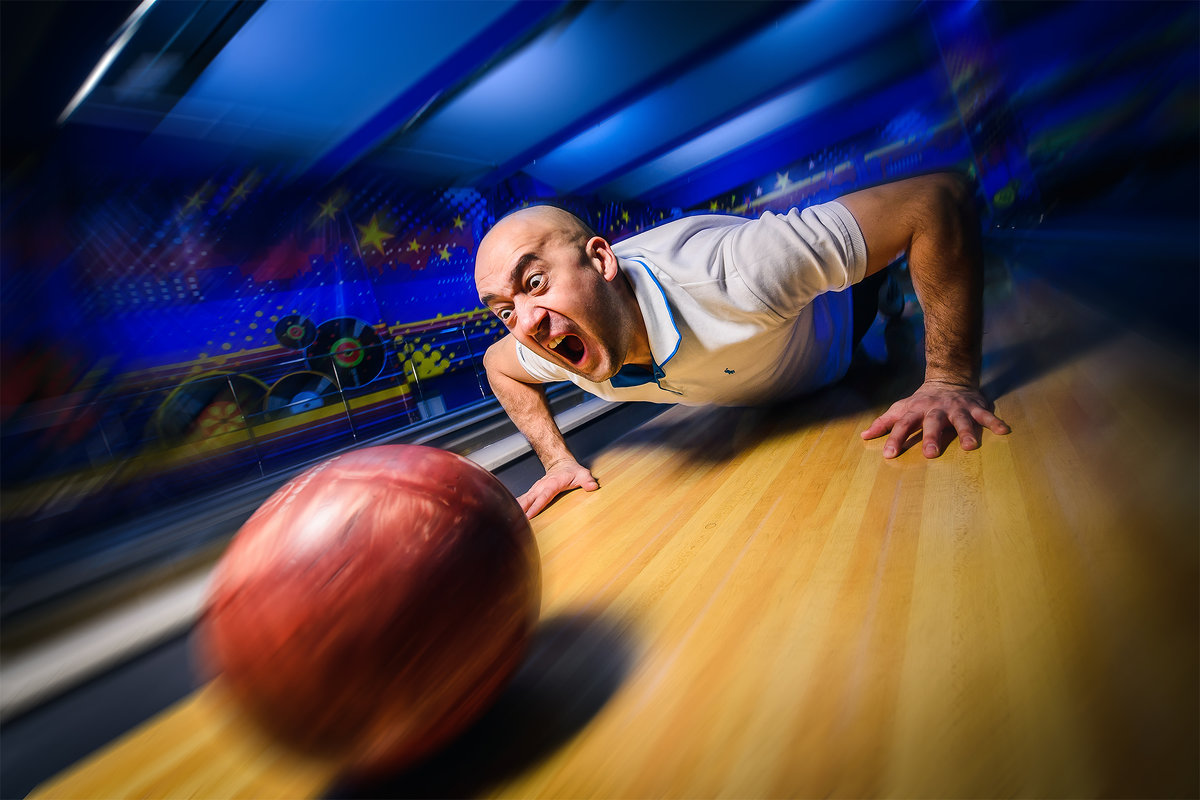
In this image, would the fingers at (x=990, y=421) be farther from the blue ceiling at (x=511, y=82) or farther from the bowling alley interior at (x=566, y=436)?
the blue ceiling at (x=511, y=82)

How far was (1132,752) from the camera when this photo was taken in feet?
1.11

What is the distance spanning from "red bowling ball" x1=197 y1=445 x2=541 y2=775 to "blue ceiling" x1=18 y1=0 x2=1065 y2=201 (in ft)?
6.40

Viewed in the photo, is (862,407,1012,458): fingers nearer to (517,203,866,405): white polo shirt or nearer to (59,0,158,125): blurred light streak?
(517,203,866,405): white polo shirt

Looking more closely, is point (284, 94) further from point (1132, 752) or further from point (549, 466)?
point (1132, 752)

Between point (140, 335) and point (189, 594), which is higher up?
point (140, 335)

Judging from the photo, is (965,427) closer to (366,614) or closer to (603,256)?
(603,256)

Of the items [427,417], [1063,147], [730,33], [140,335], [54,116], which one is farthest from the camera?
[1063,147]

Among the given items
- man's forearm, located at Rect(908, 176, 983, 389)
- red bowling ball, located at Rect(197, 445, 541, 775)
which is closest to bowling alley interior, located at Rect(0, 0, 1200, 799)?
red bowling ball, located at Rect(197, 445, 541, 775)

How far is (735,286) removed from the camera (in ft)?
3.54

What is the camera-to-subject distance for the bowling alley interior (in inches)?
17.0

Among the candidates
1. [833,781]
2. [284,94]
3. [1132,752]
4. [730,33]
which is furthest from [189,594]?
[730,33]

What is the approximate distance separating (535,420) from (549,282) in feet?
1.85

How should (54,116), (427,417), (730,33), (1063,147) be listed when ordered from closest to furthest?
(54,116)
(427,417)
(730,33)
(1063,147)

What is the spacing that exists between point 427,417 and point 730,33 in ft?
10.4
